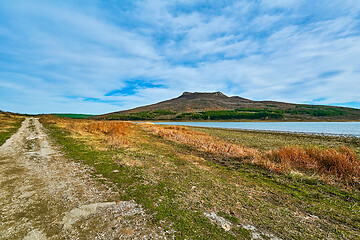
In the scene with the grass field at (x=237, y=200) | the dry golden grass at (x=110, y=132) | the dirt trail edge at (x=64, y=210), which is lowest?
the grass field at (x=237, y=200)

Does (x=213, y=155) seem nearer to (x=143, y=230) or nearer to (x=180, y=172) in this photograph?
(x=180, y=172)

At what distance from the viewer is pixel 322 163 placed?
903 cm

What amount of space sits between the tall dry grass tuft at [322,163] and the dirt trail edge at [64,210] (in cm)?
782

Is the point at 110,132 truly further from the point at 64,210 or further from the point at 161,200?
the point at 161,200

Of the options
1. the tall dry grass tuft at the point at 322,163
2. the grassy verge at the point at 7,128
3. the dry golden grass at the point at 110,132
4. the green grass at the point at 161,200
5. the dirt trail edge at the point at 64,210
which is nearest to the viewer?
the dirt trail edge at the point at 64,210

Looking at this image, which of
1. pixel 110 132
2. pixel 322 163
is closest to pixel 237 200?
pixel 322 163

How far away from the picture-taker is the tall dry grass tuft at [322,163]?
7.62 meters

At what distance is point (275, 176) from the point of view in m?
7.53

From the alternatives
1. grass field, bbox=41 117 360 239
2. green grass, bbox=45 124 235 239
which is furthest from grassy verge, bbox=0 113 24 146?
green grass, bbox=45 124 235 239

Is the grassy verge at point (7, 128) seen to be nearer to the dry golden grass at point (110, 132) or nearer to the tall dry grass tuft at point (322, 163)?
the dry golden grass at point (110, 132)

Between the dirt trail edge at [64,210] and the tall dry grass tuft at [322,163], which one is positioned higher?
the dirt trail edge at [64,210]

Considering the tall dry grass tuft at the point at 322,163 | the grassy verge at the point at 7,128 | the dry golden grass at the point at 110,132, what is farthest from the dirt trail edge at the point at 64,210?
the grassy verge at the point at 7,128

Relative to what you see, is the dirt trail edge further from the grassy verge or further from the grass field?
the grassy verge

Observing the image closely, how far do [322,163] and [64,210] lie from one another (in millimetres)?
12056
